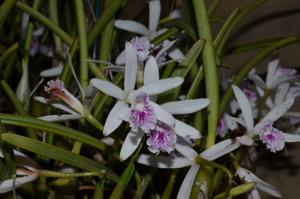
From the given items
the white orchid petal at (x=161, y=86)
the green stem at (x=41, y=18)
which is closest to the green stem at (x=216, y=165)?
the white orchid petal at (x=161, y=86)

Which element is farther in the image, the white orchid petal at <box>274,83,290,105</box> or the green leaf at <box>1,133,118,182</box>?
the white orchid petal at <box>274,83,290,105</box>

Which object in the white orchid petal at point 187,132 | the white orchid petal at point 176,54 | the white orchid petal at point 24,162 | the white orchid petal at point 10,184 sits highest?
the white orchid petal at point 176,54

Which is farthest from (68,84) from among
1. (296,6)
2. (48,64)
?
(296,6)

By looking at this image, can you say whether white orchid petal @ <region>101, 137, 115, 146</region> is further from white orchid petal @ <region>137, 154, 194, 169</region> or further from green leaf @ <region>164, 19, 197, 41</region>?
green leaf @ <region>164, 19, 197, 41</region>

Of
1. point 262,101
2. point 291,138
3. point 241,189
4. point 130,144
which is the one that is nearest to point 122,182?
point 130,144

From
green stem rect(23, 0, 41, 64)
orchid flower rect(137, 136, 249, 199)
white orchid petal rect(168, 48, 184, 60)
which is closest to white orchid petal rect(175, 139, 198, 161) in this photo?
orchid flower rect(137, 136, 249, 199)

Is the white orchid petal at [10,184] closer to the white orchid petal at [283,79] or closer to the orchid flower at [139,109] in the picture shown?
the orchid flower at [139,109]
